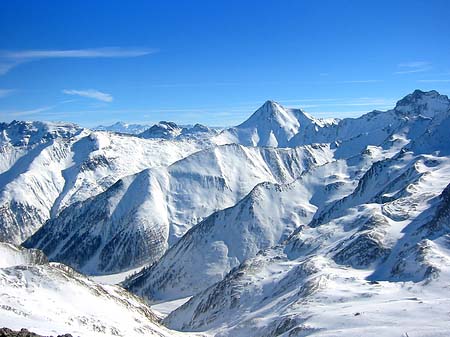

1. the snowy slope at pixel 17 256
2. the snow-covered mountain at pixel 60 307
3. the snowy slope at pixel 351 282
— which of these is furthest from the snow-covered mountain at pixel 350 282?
the snowy slope at pixel 17 256

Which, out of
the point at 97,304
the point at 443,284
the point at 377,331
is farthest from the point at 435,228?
the point at 97,304

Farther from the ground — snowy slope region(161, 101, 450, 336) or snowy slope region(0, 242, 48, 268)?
snowy slope region(0, 242, 48, 268)

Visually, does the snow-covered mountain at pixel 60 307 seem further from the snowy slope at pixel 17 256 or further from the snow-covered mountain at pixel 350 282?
the snowy slope at pixel 17 256

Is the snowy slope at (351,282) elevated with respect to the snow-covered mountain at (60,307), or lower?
lower

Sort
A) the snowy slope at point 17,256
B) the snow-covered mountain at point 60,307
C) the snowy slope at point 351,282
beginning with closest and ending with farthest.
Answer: the snow-covered mountain at point 60,307 → the snowy slope at point 351,282 → the snowy slope at point 17,256

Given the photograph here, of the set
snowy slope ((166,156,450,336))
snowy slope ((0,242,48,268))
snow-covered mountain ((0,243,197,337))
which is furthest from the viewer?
snowy slope ((0,242,48,268))

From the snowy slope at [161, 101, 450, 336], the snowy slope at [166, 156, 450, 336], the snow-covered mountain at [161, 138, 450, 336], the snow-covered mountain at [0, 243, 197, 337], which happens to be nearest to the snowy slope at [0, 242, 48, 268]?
the snow-covered mountain at [0, 243, 197, 337]

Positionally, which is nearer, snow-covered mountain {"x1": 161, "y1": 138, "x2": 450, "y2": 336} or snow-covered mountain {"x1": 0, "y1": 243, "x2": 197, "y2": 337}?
snow-covered mountain {"x1": 0, "y1": 243, "x2": 197, "y2": 337}

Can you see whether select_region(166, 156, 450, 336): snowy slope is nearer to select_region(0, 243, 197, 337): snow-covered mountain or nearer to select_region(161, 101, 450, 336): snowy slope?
select_region(161, 101, 450, 336): snowy slope
